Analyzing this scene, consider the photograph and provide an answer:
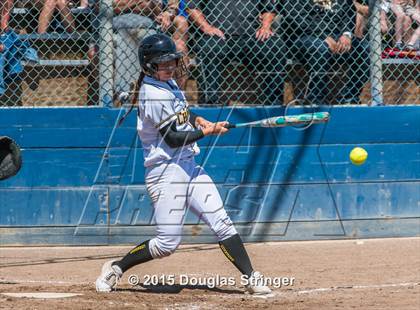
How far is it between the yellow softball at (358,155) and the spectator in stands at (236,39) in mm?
940

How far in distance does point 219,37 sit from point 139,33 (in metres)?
0.80

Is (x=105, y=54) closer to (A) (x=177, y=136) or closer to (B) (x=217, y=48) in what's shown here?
(B) (x=217, y=48)

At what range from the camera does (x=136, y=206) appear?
8.34 meters

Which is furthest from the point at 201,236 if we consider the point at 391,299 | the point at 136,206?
the point at 391,299

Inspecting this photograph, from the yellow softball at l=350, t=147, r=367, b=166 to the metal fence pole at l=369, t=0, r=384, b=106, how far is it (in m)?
0.59

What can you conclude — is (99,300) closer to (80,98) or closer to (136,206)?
(136,206)

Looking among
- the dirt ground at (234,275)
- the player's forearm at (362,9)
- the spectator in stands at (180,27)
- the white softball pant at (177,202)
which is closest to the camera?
the dirt ground at (234,275)

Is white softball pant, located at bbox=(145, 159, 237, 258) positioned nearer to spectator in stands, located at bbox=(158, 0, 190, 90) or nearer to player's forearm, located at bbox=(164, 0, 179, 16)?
spectator in stands, located at bbox=(158, 0, 190, 90)

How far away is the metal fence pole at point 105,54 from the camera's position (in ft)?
26.9

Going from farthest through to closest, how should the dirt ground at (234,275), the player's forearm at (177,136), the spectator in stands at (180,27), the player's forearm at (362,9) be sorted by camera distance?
the player's forearm at (362,9)
the spectator in stands at (180,27)
the player's forearm at (177,136)
the dirt ground at (234,275)

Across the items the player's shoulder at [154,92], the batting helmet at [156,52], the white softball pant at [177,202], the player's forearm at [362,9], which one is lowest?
the white softball pant at [177,202]

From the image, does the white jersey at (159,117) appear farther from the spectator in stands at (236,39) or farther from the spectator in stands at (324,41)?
the spectator in stands at (324,41)

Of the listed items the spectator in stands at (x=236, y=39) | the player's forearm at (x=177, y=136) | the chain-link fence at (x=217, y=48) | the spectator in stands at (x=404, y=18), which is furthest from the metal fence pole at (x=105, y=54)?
the spectator in stands at (x=404, y=18)

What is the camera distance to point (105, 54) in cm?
821
